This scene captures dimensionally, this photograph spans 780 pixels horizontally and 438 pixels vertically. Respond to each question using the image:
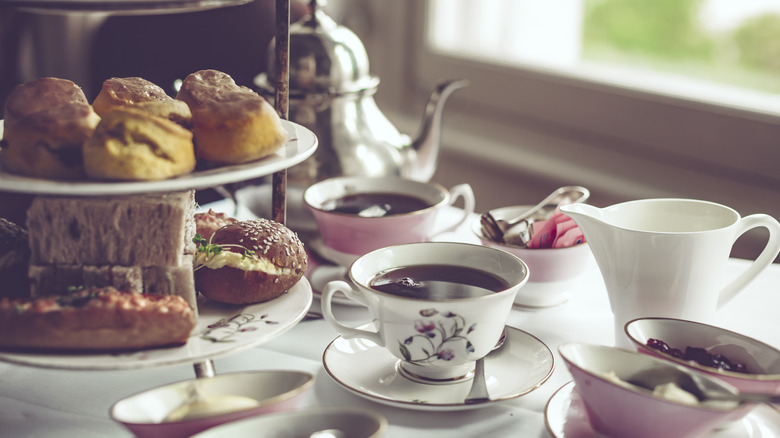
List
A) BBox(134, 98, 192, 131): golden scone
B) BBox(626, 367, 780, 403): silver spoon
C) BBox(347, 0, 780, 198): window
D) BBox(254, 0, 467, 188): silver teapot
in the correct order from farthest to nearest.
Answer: BBox(347, 0, 780, 198): window
BBox(254, 0, 467, 188): silver teapot
BBox(134, 98, 192, 131): golden scone
BBox(626, 367, 780, 403): silver spoon

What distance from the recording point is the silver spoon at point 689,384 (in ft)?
1.54

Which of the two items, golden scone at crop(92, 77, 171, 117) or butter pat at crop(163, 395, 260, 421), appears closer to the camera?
butter pat at crop(163, 395, 260, 421)

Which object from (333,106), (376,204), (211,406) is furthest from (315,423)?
(333,106)

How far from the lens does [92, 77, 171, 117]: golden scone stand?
2.07ft

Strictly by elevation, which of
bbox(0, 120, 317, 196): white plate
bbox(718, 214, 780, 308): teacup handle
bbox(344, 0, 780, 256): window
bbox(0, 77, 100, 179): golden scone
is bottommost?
bbox(344, 0, 780, 256): window

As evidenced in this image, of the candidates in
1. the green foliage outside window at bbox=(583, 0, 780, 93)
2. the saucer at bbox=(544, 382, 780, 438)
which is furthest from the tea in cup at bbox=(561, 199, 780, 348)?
the green foliage outside window at bbox=(583, 0, 780, 93)

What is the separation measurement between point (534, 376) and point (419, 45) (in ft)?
5.56

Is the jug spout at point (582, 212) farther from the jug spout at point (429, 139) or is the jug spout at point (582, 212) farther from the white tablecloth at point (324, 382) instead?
the jug spout at point (429, 139)

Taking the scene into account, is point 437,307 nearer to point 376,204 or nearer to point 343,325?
point 343,325

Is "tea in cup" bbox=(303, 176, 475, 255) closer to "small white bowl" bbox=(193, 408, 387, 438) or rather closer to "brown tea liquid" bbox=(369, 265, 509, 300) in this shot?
"brown tea liquid" bbox=(369, 265, 509, 300)

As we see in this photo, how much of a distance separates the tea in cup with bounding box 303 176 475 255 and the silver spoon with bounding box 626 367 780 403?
0.35 m

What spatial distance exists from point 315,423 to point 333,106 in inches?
22.0

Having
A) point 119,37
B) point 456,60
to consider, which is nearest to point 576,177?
point 456,60

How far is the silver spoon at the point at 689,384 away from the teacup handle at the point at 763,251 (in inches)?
8.0
